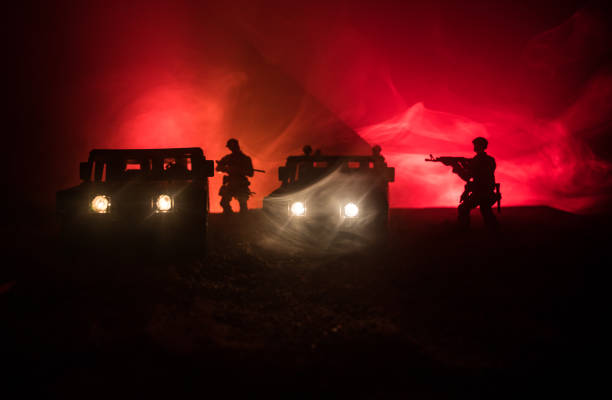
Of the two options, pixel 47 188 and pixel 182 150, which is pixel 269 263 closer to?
pixel 182 150

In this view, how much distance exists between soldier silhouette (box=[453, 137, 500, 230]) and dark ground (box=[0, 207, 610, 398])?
37.7 inches

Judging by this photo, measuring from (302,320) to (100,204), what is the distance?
274 centimetres

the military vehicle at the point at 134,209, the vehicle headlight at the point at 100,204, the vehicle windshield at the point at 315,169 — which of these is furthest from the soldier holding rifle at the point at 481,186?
the vehicle headlight at the point at 100,204

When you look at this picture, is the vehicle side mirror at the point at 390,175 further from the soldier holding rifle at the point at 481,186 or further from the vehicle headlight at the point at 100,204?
the vehicle headlight at the point at 100,204

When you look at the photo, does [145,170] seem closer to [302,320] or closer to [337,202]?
[337,202]

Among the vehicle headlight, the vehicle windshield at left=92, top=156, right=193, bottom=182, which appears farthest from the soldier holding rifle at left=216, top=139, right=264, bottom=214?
the vehicle headlight

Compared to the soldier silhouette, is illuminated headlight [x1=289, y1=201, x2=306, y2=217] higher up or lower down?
lower down

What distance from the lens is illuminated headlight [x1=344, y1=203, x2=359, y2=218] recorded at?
15.3 ft

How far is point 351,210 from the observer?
4672 millimetres

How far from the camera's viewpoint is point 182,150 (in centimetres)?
496

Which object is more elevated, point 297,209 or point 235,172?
point 235,172

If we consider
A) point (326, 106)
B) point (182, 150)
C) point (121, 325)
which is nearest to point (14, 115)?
point (182, 150)

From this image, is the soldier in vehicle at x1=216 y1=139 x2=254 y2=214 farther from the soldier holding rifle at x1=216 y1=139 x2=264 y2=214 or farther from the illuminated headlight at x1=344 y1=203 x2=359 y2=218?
the illuminated headlight at x1=344 y1=203 x2=359 y2=218

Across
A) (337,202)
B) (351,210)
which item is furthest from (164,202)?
(351,210)
